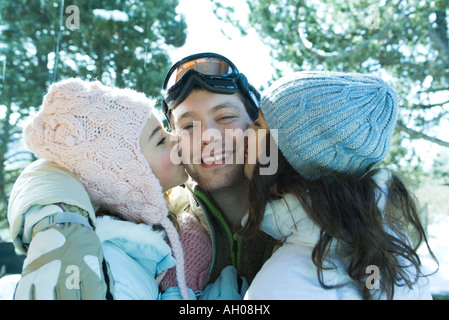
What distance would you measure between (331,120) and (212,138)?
701 mm

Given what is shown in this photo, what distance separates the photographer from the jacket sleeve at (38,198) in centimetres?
109

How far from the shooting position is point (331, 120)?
51.3 inches

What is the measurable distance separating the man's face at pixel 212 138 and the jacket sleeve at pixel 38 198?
27.3 inches

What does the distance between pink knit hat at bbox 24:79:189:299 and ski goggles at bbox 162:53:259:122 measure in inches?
20.1

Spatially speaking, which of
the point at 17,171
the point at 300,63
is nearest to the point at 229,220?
the point at 300,63

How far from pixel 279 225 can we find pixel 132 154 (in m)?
0.59

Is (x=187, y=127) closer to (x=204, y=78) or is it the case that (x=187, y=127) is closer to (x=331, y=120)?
(x=204, y=78)

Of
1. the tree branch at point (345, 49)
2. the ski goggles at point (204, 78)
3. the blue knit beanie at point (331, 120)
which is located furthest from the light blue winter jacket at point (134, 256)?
the tree branch at point (345, 49)

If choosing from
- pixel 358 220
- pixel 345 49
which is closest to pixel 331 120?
pixel 358 220

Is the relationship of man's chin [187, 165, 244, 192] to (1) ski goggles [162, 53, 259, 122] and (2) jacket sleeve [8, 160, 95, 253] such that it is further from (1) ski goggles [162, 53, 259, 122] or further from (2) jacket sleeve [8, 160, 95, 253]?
(2) jacket sleeve [8, 160, 95, 253]

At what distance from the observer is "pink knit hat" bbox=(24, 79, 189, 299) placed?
1.32m

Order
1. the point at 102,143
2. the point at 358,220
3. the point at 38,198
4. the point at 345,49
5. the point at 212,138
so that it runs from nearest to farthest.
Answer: the point at 38,198 < the point at 358,220 < the point at 102,143 < the point at 212,138 < the point at 345,49

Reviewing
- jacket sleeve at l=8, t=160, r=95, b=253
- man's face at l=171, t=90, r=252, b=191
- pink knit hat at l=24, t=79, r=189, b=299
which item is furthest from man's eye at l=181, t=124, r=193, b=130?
jacket sleeve at l=8, t=160, r=95, b=253
